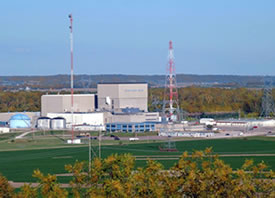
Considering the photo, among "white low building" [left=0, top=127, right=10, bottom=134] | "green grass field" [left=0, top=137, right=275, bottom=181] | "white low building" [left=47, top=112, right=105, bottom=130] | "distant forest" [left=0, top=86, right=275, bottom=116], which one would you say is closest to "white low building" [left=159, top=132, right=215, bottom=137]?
"green grass field" [left=0, top=137, right=275, bottom=181]

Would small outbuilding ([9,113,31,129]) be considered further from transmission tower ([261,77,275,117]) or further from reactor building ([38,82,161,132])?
transmission tower ([261,77,275,117])

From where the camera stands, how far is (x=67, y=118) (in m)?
106

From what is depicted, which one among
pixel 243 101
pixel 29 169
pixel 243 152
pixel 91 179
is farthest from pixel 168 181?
pixel 243 101

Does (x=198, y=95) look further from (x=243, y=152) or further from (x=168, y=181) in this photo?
(x=168, y=181)

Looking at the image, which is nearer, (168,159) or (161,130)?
(168,159)

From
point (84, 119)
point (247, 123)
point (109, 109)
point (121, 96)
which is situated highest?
point (121, 96)

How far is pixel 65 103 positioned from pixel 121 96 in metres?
9.15

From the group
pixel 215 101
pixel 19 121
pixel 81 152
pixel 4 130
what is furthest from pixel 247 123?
pixel 215 101

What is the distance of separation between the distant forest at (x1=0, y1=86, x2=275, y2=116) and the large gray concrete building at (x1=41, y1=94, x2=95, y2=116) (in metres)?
16.7

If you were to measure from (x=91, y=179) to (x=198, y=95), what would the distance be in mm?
129059

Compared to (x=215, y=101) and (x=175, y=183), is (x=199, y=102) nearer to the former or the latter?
(x=215, y=101)

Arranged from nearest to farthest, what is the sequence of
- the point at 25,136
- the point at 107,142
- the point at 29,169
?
the point at 29,169 → the point at 107,142 → the point at 25,136

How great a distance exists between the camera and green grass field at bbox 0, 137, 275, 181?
56.9m

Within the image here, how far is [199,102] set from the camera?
144 meters
